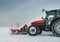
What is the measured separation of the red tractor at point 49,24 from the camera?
7812 millimetres

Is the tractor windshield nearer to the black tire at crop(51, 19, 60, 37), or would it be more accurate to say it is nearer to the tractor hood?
the tractor hood

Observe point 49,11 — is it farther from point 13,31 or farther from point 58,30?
point 13,31

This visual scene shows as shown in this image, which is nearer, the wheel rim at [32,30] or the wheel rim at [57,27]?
the wheel rim at [57,27]

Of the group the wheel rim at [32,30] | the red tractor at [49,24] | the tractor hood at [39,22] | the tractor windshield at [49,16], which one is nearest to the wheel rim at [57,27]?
the red tractor at [49,24]

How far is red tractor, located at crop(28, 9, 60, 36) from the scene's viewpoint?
7.81 m

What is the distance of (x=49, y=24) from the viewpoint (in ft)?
26.9

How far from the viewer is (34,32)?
849 centimetres

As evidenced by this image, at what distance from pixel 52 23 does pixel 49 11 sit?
2.54ft

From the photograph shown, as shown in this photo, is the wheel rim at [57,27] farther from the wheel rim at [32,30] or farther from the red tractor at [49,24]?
the wheel rim at [32,30]

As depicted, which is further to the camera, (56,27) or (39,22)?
(39,22)

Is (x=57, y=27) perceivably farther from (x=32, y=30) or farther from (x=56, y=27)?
(x=32, y=30)

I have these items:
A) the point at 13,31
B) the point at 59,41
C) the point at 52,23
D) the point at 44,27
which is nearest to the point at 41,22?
the point at 44,27

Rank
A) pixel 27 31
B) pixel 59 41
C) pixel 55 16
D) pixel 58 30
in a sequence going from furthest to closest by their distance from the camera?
pixel 27 31
pixel 55 16
pixel 58 30
pixel 59 41

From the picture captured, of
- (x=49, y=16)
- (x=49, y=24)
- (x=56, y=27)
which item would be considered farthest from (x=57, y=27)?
(x=49, y=16)
